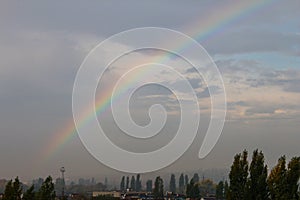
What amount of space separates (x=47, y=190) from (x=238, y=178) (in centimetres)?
1323

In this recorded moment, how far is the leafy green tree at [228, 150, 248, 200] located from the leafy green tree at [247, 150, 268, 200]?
39 cm

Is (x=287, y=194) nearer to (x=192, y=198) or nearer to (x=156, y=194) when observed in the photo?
(x=192, y=198)

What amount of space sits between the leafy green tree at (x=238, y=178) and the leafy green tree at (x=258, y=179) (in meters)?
0.39

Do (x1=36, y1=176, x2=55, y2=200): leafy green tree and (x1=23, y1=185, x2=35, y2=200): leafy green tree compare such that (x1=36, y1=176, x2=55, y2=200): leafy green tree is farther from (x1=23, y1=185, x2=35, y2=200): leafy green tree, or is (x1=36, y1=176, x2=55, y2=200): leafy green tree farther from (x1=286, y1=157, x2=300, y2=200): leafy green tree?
(x1=286, y1=157, x2=300, y2=200): leafy green tree

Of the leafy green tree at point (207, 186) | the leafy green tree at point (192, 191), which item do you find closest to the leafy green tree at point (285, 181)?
the leafy green tree at point (192, 191)

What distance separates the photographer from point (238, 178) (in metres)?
33.0

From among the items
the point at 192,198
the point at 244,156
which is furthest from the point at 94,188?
the point at 244,156

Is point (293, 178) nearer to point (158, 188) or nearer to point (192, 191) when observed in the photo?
point (192, 191)

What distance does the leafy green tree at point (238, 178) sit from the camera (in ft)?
106

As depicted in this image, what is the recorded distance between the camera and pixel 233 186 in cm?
3275

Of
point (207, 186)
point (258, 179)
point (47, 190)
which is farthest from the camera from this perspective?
point (207, 186)

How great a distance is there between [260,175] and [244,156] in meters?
2.03

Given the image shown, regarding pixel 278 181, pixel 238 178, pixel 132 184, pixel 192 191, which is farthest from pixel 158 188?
pixel 132 184

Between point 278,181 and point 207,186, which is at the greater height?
point 207,186
